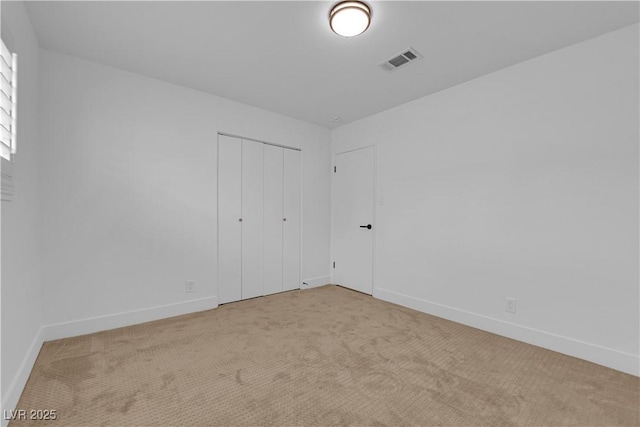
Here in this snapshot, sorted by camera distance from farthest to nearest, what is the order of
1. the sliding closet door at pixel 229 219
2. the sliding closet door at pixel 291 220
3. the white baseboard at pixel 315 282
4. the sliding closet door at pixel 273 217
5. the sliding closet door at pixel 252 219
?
the white baseboard at pixel 315 282 → the sliding closet door at pixel 291 220 → the sliding closet door at pixel 273 217 → the sliding closet door at pixel 252 219 → the sliding closet door at pixel 229 219

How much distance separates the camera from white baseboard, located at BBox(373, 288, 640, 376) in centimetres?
207

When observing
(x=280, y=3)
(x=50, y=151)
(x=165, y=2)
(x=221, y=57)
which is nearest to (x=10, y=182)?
(x=50, y=151)

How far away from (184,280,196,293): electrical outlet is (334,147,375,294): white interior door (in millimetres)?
2166

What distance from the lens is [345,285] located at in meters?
4.38

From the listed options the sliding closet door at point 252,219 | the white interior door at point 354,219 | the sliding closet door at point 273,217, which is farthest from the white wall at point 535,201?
the sliding closet door at point 252,219

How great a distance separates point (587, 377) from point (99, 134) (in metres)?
4.52

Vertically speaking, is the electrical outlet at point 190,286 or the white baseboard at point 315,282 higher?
the electrical outlet at point 190,286

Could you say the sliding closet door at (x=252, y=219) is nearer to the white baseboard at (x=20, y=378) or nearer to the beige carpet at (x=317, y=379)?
the beige carpet at (x=317, y=379)

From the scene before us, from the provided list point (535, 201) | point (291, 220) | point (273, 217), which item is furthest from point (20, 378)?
point (535, 201)

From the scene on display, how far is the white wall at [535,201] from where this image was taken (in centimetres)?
212

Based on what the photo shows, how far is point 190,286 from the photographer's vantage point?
3.21 m

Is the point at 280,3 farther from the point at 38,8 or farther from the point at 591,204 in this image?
the point at 591,204

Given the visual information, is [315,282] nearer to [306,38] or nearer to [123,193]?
[123,193]

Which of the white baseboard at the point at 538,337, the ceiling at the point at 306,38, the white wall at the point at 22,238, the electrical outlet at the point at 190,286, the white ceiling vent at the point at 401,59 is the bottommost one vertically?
the white baseboard at the point at 538,337
